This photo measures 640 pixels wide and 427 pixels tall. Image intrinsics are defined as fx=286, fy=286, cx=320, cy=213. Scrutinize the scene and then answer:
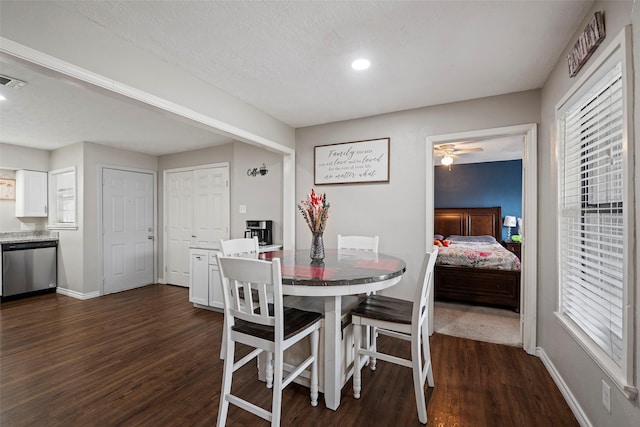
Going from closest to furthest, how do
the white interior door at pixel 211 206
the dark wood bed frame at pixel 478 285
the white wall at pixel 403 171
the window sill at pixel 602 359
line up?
the window sill at pixel 602 359, the white wall at pixel 403 171, the dark wood bed frame at pixel 478 285, the white interior door at pixel 211 206

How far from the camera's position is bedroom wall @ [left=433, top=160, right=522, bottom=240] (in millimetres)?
6082

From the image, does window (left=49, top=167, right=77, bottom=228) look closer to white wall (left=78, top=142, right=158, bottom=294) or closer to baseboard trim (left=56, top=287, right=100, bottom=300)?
white wall (left=78, top=142, right=158, bottom=294)

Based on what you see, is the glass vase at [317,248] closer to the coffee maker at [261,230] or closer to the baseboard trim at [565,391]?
the coffee maker at [261,230]

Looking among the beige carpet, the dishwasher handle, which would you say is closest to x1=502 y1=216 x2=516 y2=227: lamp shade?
the beige carpet

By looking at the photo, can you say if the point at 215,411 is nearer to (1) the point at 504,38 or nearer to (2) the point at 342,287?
(2) the point at 342,287

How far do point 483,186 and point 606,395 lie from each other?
221 inches

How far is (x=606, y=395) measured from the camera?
4.54 ft

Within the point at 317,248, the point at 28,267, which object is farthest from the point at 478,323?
the point at 28,267

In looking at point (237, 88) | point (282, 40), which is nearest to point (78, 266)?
point (237, 88)

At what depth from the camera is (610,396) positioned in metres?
1.35

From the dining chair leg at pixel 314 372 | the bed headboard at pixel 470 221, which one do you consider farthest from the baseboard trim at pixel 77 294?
the bed headboard at pixel 470 221

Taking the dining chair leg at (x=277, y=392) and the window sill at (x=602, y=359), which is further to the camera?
the dining chair leg at (x=277, y=392)

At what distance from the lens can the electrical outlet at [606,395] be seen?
4.46ft

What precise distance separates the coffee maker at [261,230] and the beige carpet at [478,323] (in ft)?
7.39
